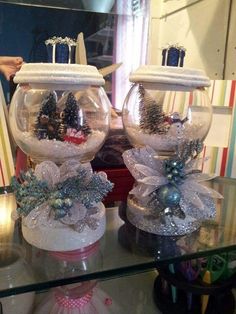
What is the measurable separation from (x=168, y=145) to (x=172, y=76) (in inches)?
3.7

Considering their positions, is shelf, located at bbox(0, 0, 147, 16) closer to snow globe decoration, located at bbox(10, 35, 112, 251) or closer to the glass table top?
snow globe decoration, located at bbox(10, 35, 112, 251)

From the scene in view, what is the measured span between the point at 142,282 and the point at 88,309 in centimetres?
15

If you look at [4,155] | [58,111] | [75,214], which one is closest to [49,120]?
[58,111]

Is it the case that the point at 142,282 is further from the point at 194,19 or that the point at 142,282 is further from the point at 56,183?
the point at 194,19

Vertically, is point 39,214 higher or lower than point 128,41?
lower

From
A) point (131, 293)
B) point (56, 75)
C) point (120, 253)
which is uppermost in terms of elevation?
point (56, 75)

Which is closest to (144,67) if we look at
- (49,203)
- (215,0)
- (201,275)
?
(49,203)

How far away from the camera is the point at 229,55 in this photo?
689 millimetres

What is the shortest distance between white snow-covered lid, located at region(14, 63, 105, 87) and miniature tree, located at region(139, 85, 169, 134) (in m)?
0.10

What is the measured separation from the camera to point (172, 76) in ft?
1.21

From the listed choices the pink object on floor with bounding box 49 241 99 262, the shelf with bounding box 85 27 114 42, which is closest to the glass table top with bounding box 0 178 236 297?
the pink object on floor with bounding box 49 241 99 262

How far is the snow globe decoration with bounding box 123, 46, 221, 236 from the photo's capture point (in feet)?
1.22

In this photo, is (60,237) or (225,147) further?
(225,147)

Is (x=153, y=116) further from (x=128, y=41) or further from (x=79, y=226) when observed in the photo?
(x=128, y=41)
